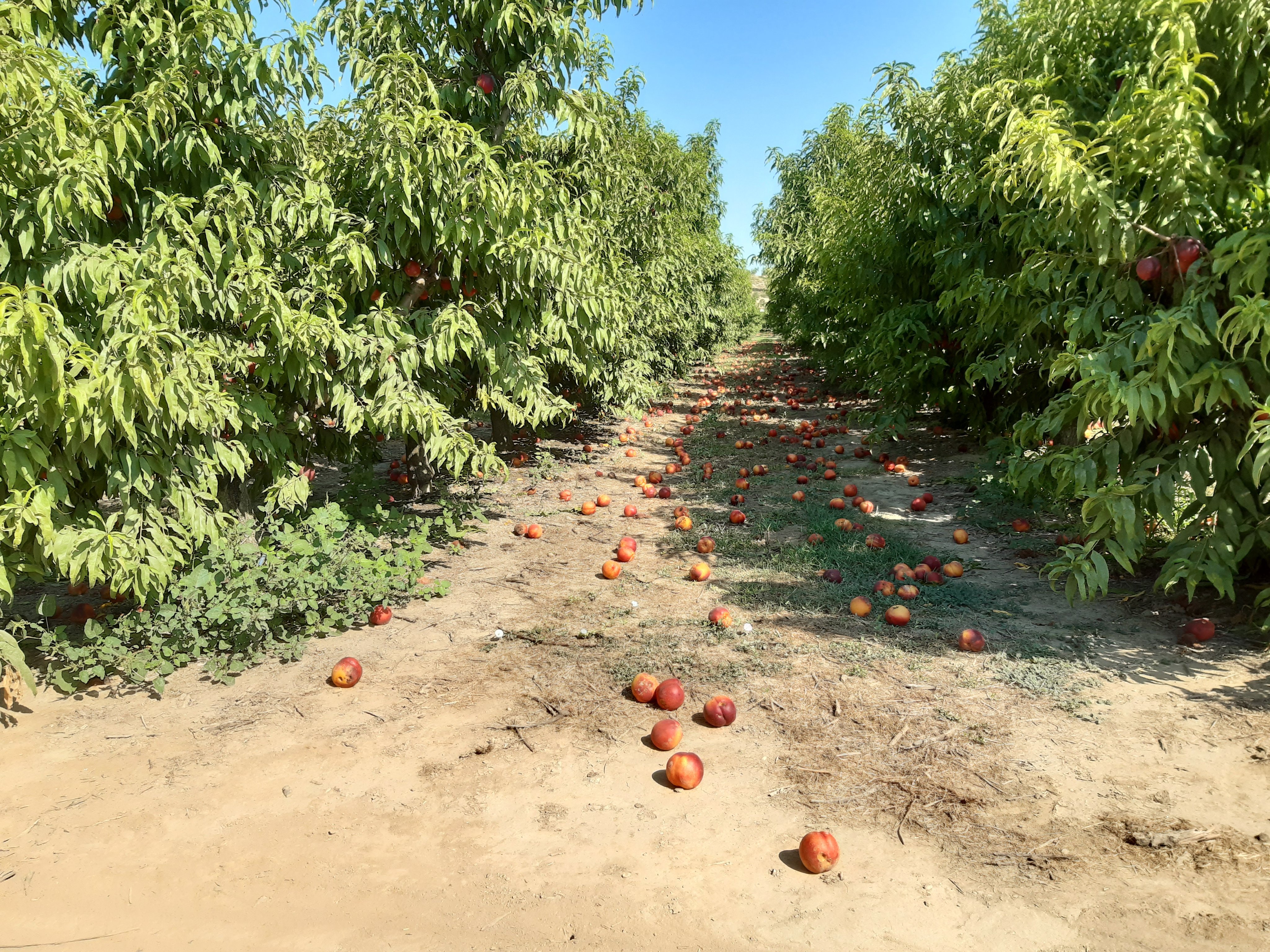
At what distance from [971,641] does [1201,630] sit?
1.18m

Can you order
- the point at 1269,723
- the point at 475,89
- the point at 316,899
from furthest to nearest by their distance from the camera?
the point at 475,89
the point at 1269,723
the point at 316,899

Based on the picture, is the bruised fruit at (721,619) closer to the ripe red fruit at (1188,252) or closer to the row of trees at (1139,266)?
the row of trees at (1139,266)

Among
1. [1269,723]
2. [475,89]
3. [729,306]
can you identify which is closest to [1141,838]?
[1269,723]

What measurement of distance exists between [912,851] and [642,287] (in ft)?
31.4

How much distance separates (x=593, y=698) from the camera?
3746 millimetres

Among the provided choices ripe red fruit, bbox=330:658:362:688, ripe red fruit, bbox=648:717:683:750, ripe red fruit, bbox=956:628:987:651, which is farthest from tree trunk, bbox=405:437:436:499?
ripe red fruit, bbox=956:628:987:651

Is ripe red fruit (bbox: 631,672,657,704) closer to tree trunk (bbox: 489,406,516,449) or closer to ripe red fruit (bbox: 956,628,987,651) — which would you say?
ripe red fruit (bbox: 956,628,987,651)

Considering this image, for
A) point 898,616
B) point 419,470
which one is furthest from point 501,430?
point 898,616

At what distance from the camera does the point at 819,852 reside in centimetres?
253

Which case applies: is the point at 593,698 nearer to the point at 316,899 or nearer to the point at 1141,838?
the point at 316,899

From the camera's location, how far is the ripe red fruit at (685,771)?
3.01 metres

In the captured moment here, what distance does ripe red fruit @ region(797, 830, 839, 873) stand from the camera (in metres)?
2.53

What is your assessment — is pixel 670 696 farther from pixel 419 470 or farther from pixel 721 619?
pixel 419 470

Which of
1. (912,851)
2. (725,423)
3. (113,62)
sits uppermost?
(113,62)
